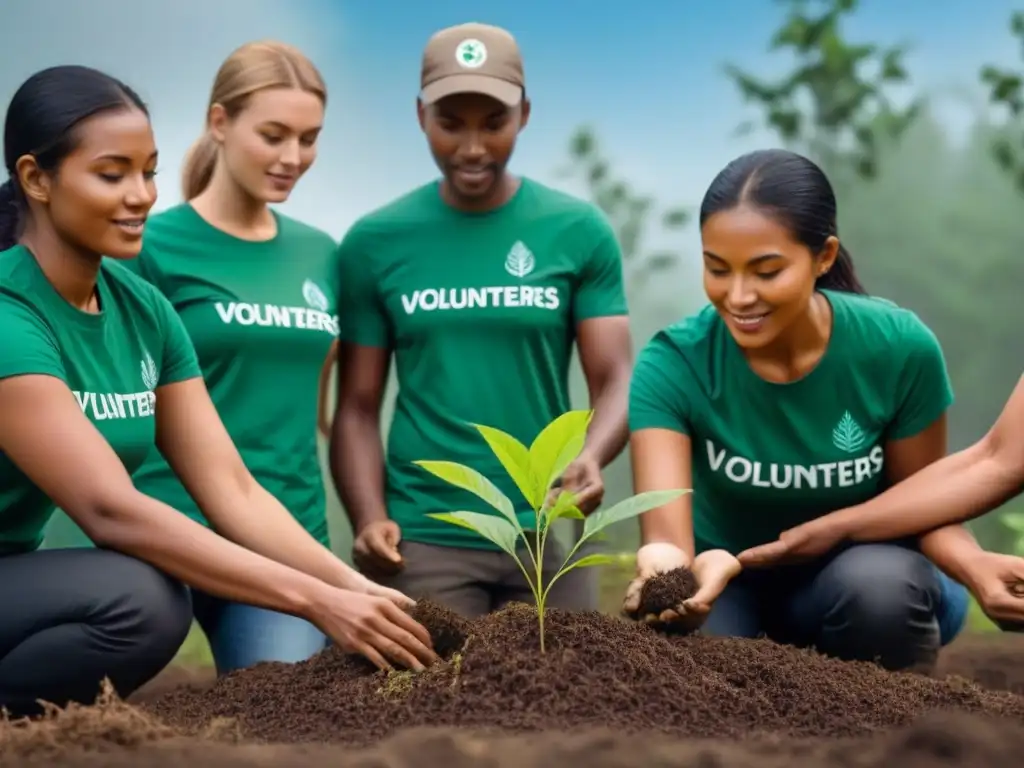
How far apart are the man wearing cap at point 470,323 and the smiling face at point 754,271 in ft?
2.06

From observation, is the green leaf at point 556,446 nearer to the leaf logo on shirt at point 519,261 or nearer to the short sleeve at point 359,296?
the leaf logo on shirt at point 519,261

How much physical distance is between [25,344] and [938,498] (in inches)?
71.7

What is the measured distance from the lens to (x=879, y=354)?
294 centimetres

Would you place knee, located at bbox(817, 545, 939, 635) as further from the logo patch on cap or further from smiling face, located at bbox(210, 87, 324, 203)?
smiling face, located at bbox(210, 87, 324, 203)

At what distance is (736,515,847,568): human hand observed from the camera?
2930 mm

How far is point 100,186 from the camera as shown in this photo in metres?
2.49

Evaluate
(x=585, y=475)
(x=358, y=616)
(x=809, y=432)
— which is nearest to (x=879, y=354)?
(x=809, y=432)

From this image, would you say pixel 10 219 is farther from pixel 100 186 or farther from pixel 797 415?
pixel 797 415

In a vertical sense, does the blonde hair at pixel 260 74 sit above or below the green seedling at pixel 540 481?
above

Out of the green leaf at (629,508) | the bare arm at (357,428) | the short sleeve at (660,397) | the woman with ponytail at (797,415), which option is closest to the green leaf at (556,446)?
the green leaf at (629,508)

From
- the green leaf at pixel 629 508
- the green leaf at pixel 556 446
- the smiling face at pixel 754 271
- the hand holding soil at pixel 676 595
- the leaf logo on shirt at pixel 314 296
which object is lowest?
the hand holding soil at pixel 676 595

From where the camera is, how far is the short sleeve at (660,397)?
2.94 m

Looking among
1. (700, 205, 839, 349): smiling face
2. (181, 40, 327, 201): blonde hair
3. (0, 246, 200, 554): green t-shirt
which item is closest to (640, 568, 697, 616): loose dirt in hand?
(700, 205, 839, 349): smiling face

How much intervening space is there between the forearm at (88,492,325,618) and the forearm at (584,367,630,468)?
1.06 metres
